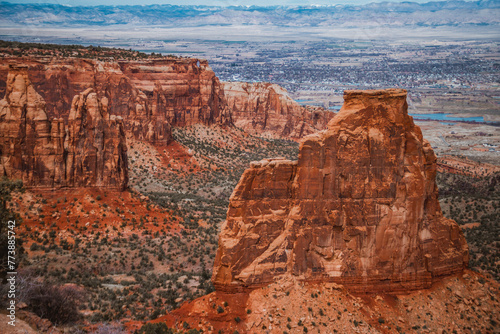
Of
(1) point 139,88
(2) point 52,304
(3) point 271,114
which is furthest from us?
(3) point 271,114

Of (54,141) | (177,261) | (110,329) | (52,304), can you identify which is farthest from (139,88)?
(110,329)

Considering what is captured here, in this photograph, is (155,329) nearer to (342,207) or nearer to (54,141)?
(342,207)

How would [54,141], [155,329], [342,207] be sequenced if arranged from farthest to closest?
[54,141] < [342,207] < [155,329]

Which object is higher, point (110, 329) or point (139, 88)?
point (139, 88)

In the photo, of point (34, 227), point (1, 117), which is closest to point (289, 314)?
point (34, 227)

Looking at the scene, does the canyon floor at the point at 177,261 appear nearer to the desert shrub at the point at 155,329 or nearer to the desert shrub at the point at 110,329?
the desert shrub at the point at 110,329

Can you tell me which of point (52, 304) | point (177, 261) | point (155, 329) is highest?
point (52, 304)

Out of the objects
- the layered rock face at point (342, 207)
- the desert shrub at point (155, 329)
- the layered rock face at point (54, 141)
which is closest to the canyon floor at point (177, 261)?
the desert shrub at point (155, 329)

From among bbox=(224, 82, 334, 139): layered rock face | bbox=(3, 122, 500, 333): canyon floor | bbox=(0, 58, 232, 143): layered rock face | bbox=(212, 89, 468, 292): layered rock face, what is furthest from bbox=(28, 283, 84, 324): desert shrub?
bbox=(224, 82, 334, 139): layered rock face
